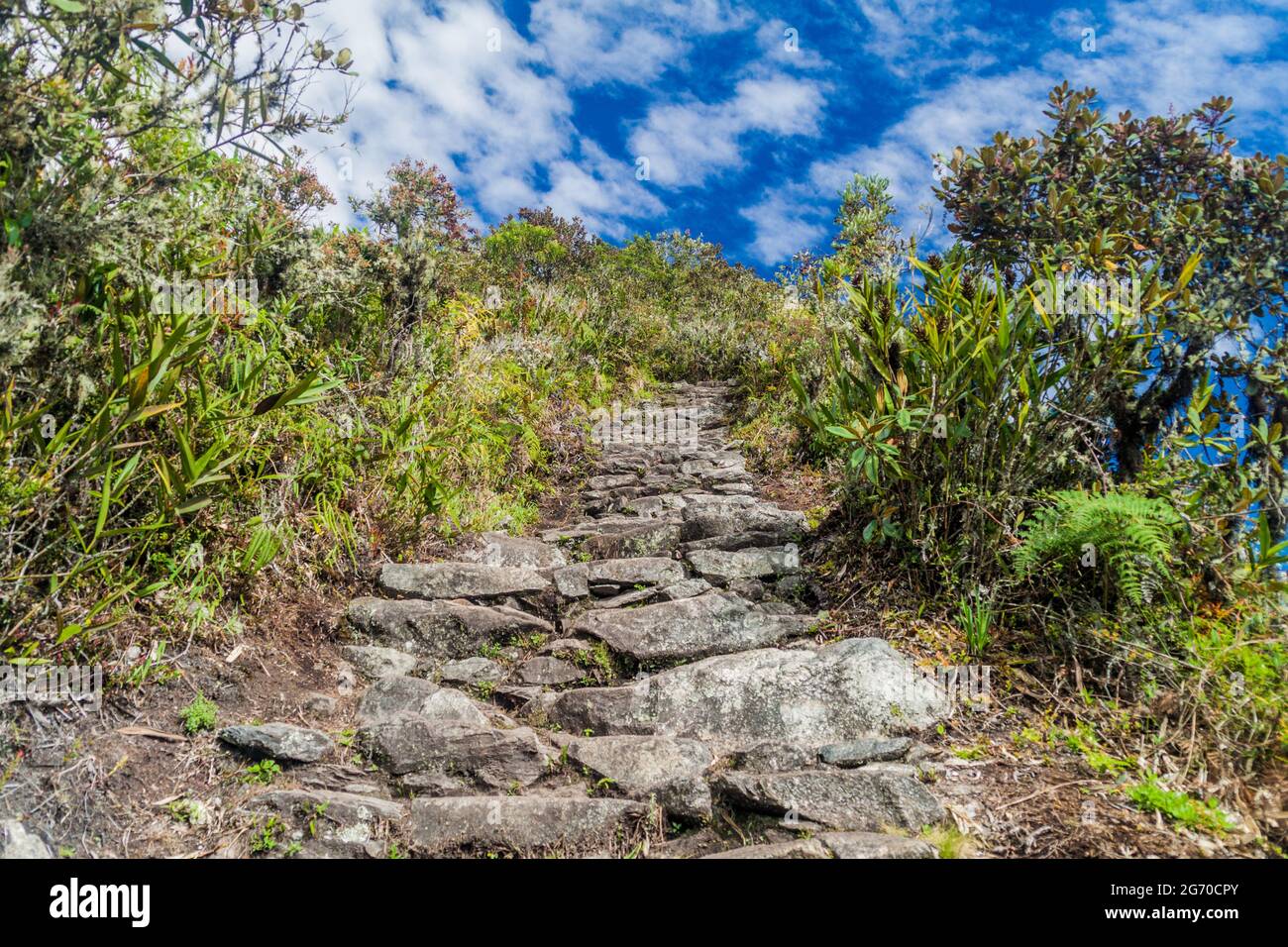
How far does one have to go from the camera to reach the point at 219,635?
11.4 feet

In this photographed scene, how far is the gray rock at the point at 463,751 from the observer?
3154 millimetres

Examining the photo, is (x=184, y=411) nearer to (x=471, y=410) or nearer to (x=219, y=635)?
(x=219, y=635)

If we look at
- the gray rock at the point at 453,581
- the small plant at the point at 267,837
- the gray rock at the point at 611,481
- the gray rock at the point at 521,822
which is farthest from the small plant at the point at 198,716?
the gray rock at the point at 611,481

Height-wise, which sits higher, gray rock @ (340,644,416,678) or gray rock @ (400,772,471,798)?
gray rock @ (340,644,416,678)

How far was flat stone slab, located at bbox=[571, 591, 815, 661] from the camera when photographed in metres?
4.00

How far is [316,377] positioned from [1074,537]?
155 inches

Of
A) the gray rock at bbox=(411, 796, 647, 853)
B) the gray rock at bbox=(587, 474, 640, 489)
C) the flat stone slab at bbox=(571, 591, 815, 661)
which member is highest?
the gray rock at bbox=(587, 474, 640, 489)

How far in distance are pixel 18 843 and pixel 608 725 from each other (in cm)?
221

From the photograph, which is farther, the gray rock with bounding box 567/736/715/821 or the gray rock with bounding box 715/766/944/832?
the gray rock with bounding box 567/736/715/821

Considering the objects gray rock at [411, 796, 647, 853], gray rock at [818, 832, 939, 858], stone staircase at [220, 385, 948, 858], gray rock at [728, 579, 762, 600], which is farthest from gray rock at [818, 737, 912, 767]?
gray rock at [728, 579, 762, 600]

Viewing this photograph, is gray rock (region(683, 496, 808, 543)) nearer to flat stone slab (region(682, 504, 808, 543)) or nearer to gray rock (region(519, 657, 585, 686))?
flat stone slab (region(682, 504, 808, 543))

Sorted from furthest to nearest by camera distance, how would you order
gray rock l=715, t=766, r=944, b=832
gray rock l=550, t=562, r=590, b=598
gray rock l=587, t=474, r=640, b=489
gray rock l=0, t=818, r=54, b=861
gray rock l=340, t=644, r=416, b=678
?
gray rock l=587, t=474, r=640, b=489 < gray rock l=550, t=562, r=590, b=598 < gray rock l=340, t=644, r=416, b=678 < gray rock l=715, t=766, r=944, b=832 < gray rock l=0, t=818, r=54, b=861

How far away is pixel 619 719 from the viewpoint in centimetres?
352

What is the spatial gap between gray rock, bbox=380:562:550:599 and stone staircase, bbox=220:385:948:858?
0.01 m
